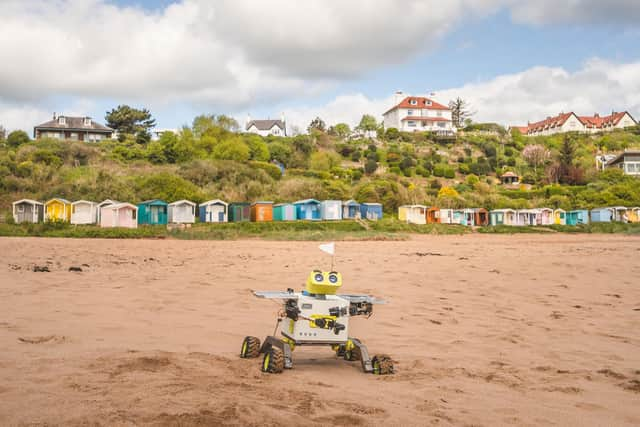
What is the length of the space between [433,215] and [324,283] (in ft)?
134

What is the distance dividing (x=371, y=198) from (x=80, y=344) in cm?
4267

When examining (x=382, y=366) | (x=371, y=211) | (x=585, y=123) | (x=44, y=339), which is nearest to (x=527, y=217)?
(x=371, y=211)

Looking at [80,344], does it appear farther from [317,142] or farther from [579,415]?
[317,142]

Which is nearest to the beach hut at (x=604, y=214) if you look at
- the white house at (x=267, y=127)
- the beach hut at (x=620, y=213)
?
the beach hut at (x=620, y=213)

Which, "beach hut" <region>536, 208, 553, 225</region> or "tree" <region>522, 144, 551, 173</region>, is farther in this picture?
"tree" <region>522, 144, 551, 173</region>

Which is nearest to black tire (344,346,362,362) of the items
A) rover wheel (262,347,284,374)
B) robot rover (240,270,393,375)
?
robot rover (240,270,393,375)

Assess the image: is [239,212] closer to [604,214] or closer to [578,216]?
[578,216]

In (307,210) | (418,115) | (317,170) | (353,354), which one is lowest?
(353,354)

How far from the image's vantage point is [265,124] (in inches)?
3853

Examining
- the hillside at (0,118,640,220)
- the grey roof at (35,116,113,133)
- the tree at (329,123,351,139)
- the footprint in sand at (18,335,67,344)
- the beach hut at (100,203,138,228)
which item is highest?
the tree at (329,123,351,139)

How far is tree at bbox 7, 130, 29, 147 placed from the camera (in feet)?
205

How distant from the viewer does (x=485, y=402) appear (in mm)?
3854

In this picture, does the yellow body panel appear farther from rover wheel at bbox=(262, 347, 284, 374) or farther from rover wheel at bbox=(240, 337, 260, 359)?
rover wheel at bbox=(262, 347, 284, 374)

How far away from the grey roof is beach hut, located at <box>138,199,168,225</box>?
47025mm
